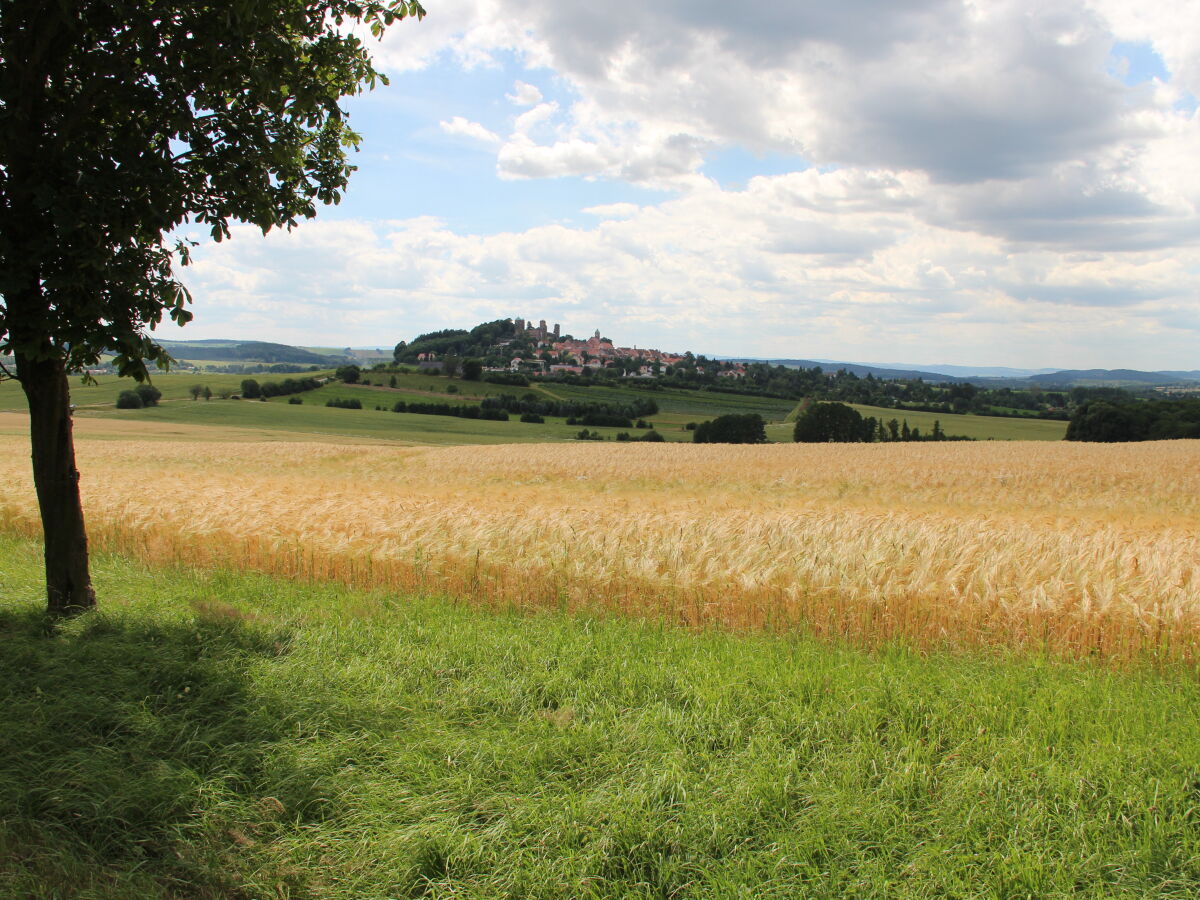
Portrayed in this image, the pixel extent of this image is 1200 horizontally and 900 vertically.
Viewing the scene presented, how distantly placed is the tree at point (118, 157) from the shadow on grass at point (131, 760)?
193 centimetres

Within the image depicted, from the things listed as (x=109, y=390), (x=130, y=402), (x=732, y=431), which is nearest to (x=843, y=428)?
(x=732, y=431)

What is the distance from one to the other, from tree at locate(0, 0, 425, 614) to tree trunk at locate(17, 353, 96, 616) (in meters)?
0.01

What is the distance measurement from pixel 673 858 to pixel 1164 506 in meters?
19.1

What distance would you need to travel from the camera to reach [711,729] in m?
4.40

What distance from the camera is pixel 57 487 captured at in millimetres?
6652

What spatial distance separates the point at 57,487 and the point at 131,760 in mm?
3670

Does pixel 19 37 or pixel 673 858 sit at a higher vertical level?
pixel 19 37

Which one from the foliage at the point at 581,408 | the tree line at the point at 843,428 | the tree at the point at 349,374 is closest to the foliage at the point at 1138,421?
the tree line at the point at 843,428

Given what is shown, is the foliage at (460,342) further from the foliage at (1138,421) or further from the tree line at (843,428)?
the foliage at (1138,421)

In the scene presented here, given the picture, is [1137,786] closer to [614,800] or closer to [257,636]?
[614,800]

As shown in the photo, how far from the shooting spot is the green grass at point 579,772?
3.25 metres

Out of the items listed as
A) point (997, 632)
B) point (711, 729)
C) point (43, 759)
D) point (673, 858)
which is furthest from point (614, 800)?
point (997, 632)

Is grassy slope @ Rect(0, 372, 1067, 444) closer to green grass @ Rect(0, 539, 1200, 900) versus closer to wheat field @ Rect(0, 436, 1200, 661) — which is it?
wheat field @ Rect(0, 436, 1200, 661)

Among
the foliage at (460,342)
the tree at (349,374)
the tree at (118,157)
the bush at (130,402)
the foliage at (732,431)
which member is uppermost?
the foliage at (460,342)
